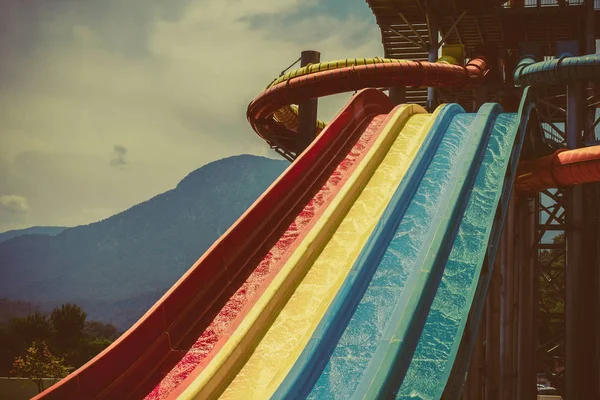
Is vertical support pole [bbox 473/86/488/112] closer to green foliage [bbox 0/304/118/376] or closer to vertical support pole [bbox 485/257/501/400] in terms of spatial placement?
vertical support pole [bbox 485/257/501/400]

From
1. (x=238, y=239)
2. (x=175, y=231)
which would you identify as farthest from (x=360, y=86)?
(x=175, y=231)

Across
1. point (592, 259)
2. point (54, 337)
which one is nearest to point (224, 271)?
point (592, 259)

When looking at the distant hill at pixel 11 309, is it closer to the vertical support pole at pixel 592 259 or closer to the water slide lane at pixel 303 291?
the vertical support pole at pixel 592 259

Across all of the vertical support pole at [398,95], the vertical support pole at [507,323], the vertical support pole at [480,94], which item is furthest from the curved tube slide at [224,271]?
the vertical support pole at [480,94]

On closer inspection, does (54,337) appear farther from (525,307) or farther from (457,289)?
(457,289)

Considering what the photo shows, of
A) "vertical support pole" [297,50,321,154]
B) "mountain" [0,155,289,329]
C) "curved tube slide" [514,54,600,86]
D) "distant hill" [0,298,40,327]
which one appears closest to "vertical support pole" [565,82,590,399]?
"curved tube slide" [514,54,600,86]

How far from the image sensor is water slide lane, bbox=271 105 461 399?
680cm

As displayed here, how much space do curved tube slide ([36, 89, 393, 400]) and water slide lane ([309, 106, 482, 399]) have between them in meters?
1.20

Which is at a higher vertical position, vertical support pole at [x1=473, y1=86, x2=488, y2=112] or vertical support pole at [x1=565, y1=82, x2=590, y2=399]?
vertical support pole at [x1=473, y1=86, x2=488, y2=112]

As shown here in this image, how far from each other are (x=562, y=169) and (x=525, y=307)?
383 cm

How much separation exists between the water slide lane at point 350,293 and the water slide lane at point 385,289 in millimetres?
63

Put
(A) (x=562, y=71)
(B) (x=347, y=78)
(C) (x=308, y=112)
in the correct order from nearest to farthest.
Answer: (B) (x=347, y=78) → (C) (x=308, y=112) → (A) (x=562, y=71)

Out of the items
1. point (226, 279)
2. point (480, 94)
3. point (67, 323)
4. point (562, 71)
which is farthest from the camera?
point (67, 323)

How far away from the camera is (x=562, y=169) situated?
1476 centimetres
